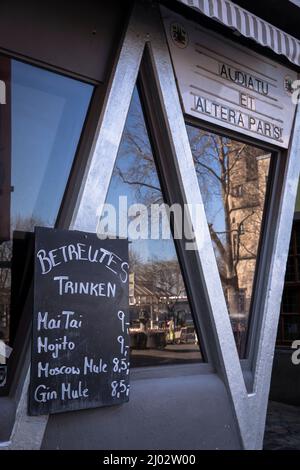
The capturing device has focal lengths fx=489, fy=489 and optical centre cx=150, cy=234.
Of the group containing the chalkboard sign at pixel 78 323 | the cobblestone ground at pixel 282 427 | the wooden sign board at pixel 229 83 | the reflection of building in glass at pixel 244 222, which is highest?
the wooden sign board at pixel 229 83

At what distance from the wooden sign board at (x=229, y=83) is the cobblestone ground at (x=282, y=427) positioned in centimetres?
350

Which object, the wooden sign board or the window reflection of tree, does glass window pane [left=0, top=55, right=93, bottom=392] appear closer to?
the window reflection of tree

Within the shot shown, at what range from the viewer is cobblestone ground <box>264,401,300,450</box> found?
566cm

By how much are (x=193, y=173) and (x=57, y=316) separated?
200 cm

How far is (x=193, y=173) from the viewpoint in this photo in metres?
4.88

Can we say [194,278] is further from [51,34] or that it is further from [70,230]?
[51,34]

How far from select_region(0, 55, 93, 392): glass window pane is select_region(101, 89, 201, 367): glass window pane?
1.78 feet

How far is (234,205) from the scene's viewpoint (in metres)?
5.64

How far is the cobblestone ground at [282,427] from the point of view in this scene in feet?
18.6

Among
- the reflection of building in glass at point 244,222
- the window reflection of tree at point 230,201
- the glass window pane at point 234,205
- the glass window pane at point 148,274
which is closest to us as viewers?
the glass window pane at point 148,274

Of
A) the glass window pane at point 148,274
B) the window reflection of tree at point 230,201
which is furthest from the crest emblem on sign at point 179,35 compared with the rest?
the window reflection of tree at point 230,201

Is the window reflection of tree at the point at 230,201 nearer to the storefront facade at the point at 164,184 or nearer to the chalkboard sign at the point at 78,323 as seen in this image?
the storefront facade at the point at 164,184

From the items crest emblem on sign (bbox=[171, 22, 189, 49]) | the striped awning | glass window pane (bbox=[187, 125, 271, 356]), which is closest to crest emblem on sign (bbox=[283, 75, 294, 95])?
the striped awning

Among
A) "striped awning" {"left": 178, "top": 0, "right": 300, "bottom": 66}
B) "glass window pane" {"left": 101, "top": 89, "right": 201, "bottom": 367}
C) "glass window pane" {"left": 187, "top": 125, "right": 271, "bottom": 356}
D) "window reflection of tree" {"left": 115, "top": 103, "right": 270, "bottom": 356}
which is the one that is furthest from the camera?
"glass window pane" {"left": 187, "top": 125, "right": 271, "bottom": 356}
